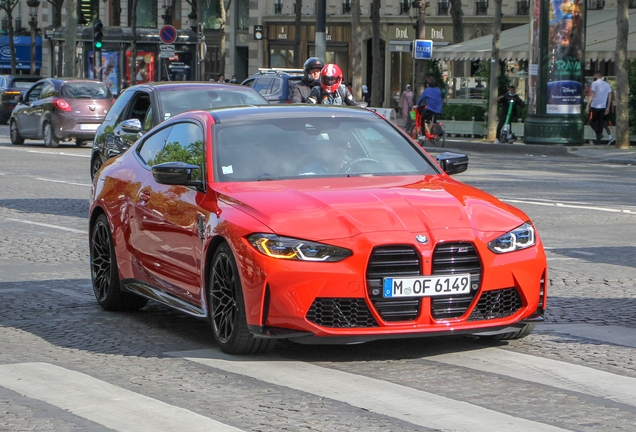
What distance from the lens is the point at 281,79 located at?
29.8 m

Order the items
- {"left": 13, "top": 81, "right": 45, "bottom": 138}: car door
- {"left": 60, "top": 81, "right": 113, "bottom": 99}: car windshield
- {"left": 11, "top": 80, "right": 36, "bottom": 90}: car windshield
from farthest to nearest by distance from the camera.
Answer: {"left": 11, "top": 80, "right": 36, "bottom": 90}: car windshield, {"left": 13, "top": 81, "right": 45, "bottom": 138}: car door, {"left": 60, "top": 81, "right": 113, "bottom": 99}: car windshield

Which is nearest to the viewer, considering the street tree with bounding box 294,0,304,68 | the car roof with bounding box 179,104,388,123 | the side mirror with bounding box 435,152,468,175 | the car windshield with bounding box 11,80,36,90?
the car roof with bounding box 179,104,388,123

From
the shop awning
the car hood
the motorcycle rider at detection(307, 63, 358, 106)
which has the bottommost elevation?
the car hood

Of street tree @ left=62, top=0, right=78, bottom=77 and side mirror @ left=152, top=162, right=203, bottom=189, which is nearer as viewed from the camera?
side mirror @ left=152, top=162, right=203, bottom=189

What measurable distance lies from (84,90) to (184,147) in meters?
22.8

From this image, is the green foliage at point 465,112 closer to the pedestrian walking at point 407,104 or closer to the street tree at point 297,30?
the pedestrian walking at point 407,104

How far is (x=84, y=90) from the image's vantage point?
101 ft

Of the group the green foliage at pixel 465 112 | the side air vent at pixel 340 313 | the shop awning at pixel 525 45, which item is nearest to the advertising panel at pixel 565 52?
the shop awning at pixel 525 45

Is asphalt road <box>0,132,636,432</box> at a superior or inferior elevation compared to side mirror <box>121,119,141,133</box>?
inferior

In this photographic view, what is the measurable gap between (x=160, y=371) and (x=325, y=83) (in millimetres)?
7768

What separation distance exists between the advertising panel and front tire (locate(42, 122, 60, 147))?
1199 centimetres

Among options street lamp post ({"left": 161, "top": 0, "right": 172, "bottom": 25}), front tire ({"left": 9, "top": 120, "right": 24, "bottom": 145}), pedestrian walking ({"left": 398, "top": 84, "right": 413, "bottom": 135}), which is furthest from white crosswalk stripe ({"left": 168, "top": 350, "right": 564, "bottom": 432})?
street lamp post ({"left": 161, "top": 0, "right": 172, "bottom": 25})

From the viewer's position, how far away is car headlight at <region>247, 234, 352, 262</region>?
6.85 meters

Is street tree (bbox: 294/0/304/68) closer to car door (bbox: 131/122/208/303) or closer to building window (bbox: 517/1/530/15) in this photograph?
building window (bbox: 517/1/530/15)
